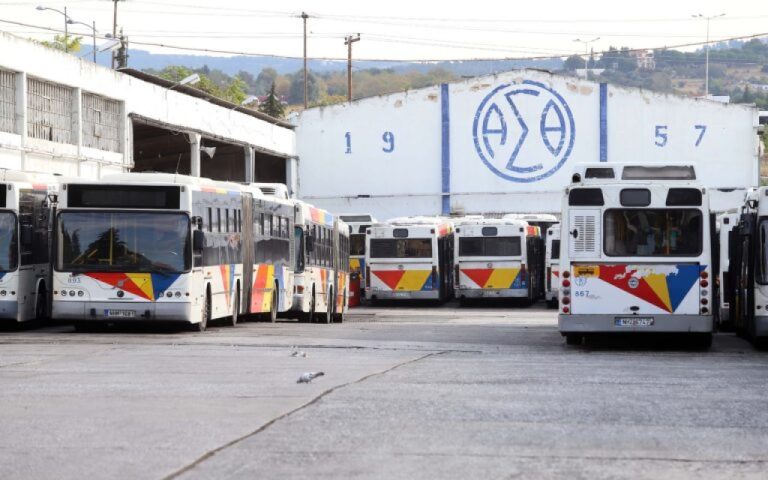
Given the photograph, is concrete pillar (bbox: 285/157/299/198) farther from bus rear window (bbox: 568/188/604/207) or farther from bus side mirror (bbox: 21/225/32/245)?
bus rear window (bbox: 568/188/604/207)

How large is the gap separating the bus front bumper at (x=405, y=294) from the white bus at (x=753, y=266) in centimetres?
2438

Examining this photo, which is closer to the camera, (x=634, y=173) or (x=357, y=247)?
(x=634, y=173)

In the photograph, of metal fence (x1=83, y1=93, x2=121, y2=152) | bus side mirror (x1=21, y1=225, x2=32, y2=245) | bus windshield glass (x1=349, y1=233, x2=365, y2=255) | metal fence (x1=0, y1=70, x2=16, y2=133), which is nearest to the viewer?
bus side mirror (x1=21, y1=225, x2=32, y2=245)

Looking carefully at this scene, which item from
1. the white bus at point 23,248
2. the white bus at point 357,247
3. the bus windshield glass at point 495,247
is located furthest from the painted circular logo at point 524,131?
the white bus at point 23,248

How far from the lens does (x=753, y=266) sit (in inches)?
966

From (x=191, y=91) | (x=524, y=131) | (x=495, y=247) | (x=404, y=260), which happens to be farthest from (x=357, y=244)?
(x=524, y=131)

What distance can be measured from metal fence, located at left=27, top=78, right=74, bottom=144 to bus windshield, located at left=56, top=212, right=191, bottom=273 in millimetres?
12071

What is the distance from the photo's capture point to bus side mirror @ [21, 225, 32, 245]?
27.3 meters

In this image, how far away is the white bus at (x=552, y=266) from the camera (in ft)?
167

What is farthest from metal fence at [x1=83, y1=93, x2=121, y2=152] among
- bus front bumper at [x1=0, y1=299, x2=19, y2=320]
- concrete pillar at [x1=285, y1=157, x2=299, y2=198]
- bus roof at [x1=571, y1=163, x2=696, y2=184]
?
concrete pillar at [x1=285, y1=157, x2=299, y2=198]

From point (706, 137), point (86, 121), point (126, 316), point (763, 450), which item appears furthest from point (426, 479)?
point (706, 137)

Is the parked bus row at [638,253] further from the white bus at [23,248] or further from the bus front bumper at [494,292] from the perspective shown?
the bus front bumper at [494,292]

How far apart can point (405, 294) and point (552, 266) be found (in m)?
4.96

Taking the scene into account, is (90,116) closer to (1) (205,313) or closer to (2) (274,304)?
(2) (274,304)
